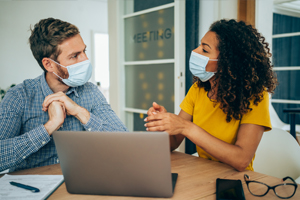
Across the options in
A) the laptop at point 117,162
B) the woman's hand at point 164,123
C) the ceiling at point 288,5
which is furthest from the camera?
the ceiling at point 288,5

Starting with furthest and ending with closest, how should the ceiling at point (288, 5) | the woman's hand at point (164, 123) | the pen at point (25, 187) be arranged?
the ceiling at point (288, 5), the woman's hand at point (164, 123), the pen at point (25, 187)

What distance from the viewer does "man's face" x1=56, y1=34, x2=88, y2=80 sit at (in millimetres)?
1302

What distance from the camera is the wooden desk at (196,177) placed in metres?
0.76

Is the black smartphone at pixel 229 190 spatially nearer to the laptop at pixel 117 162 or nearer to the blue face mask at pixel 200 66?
the laptop at pixel 117 162

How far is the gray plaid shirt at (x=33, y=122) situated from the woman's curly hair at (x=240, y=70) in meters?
0.61

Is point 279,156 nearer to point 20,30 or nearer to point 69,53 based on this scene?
point 69,53

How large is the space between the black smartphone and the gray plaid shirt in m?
0.71

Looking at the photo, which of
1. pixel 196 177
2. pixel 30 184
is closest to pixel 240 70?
pixel 196 177

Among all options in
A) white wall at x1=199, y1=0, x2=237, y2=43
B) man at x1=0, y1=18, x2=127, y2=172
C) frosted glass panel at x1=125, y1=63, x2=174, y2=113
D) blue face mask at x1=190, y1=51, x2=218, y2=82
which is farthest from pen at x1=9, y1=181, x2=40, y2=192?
white wall at x1=199, y1=0, x2=237, y2=43

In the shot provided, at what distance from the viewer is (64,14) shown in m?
5.20

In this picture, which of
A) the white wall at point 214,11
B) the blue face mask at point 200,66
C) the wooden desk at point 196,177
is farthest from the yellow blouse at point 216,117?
the white wall at point 214,11

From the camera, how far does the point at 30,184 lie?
0.84m

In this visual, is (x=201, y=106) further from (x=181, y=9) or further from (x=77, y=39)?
(x=181, y=9)

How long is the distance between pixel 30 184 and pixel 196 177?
59 cm
